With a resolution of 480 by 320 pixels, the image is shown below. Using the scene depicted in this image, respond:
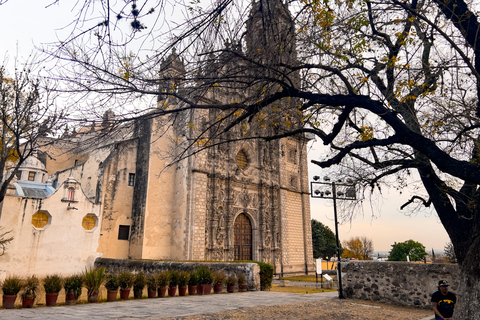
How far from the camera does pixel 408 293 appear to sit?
9594mm

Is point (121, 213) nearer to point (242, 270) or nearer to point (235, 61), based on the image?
point (242, 270)

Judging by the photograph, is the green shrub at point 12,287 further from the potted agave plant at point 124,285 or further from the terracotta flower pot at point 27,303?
the potted agave plant at point 124,285

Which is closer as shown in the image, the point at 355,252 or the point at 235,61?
the point at 235,61

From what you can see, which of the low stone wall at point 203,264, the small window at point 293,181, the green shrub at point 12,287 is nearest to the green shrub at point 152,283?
the low stone wall at point 203,264

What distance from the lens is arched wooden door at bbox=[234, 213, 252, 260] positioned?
20719 millimetres

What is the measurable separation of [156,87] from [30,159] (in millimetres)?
25618

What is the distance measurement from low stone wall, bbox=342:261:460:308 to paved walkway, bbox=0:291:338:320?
264cm

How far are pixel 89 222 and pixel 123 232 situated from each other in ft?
8.78

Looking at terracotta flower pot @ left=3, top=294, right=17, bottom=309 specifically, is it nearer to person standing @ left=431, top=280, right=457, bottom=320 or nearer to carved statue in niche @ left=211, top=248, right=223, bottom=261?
person standing @ left=431, top=280, right=457, bottom=320

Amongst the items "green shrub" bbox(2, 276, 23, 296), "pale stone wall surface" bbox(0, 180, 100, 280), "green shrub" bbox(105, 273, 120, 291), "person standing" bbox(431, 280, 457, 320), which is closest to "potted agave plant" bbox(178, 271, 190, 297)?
"green shrub" bbox(105, 273, 120, 291)

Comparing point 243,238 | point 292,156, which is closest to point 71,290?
point 243,238

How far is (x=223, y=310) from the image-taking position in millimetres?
7387

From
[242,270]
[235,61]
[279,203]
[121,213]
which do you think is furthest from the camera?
[279,203]

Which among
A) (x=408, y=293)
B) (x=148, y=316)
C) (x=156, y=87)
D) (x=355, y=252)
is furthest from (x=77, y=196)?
(x=355, y=252)
